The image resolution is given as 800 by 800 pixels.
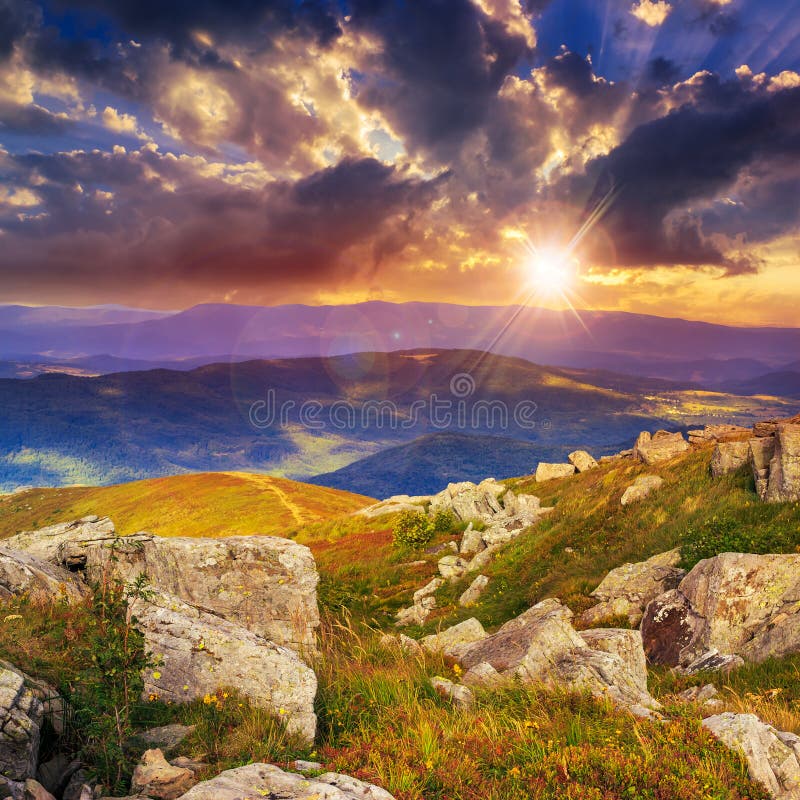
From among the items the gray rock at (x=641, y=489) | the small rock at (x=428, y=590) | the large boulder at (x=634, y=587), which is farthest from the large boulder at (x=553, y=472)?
the large boulder at (x=634, y=587)

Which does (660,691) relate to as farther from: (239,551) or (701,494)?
(701,494)

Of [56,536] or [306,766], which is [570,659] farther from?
[56,536]

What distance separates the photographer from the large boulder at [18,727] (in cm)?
475

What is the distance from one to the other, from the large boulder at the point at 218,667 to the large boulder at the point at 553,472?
161ft

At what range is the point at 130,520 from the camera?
5128 inches

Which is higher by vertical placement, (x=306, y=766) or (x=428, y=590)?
(x=306, y=766)

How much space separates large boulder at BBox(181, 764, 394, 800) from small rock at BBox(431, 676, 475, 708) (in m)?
2.89

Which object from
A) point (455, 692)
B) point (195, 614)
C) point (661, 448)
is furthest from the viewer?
point (661, 448)

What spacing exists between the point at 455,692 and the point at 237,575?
650 centimetres

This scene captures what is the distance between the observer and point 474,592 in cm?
2194

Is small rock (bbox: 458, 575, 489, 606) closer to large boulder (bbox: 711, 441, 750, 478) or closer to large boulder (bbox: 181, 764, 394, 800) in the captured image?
large boulder (bbox: 711, 441, 750, 478)

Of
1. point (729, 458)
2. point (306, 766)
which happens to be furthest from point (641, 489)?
point (306, 766)

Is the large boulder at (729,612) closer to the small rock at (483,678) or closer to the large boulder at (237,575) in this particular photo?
the small rock at (483,678)

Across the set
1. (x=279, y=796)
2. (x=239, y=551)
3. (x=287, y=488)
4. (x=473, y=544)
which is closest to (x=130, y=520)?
(x=287, y=488)
